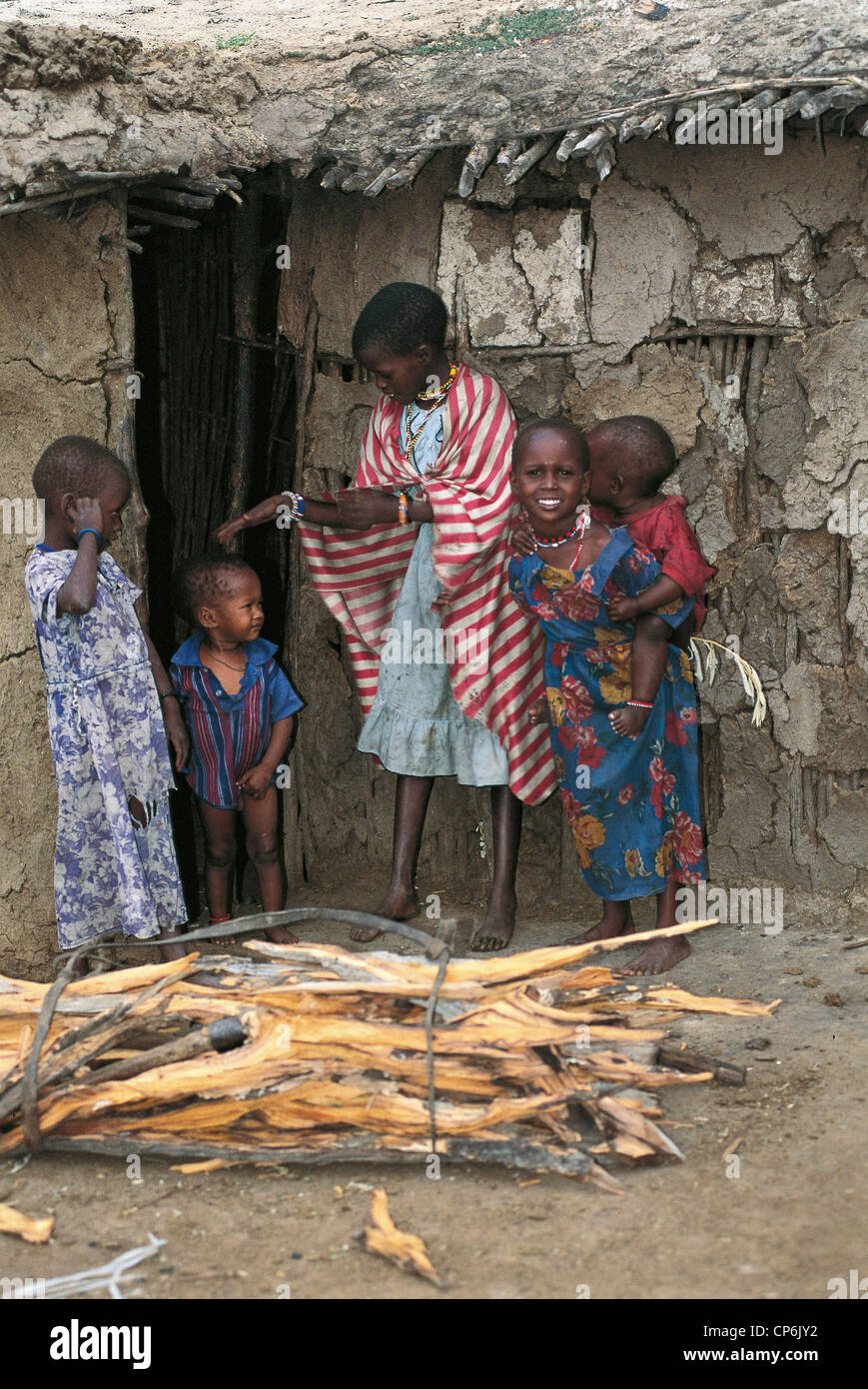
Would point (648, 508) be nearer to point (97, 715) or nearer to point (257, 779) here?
point (257, 779)

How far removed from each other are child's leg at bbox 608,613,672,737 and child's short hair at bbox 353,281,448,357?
120 cm

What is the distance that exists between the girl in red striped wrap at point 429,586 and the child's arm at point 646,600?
580mm

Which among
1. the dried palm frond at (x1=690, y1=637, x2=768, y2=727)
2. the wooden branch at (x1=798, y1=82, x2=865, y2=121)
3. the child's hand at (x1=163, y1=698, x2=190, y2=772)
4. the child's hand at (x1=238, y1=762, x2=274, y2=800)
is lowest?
the child's hand at (x1=238, y1=762, x2=274, y2=800)

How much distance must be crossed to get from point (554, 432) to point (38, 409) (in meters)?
1.67

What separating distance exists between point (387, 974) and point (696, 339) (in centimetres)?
255

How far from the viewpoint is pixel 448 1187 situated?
2945mm

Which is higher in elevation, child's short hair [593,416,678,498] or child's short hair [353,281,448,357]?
child's short hair [353,281,448,357]

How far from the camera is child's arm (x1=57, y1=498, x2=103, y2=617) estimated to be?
12.7 ft

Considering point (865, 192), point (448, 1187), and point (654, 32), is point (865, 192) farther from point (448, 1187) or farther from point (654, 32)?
point (448, 1187)

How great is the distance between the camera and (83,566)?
12.8 ft

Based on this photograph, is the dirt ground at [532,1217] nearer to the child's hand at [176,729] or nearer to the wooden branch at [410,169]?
the child's hand at [176,729]

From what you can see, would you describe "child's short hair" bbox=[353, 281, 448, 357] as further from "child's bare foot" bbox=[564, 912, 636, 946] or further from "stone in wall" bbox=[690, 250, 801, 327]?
"child's bare foot" bbox=[564, 912, 636, 946]

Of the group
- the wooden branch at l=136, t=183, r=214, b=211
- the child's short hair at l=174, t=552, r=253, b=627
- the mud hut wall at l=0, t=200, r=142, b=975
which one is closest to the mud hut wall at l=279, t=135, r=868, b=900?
the wooden branch at l=136, t=183, r=214, b=211

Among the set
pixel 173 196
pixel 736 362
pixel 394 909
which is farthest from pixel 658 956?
pixel 173 196
